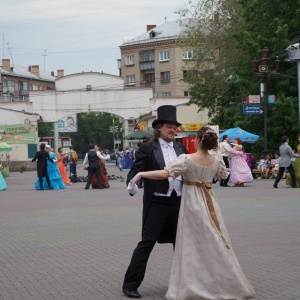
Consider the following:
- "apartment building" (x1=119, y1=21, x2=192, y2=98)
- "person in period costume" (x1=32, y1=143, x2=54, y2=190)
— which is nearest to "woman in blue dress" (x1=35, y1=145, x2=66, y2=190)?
"person in period costume" (x1=32, y1=143, x2=54, y2=190)

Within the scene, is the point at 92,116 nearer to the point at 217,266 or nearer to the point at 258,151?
the point at 258,151

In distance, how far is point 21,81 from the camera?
151875mm

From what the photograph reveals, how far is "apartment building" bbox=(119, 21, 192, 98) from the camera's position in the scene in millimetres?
119250

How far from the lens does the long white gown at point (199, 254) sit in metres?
8.18

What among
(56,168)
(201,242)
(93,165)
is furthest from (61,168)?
(201,242)

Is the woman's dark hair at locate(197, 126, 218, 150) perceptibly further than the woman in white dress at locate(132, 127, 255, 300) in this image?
Yes

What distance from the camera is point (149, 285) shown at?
9.50 metres

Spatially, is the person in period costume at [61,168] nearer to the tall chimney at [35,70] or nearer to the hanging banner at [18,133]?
the hanging banner at [18,133]

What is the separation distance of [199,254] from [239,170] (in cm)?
2228

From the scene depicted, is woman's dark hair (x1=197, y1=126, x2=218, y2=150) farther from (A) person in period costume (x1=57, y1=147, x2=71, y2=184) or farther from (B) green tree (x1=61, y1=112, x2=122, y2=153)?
(B) green tree (x1=61, y1=112, x2=122, y2=153)

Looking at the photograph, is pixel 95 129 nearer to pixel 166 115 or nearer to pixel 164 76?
pixel 164 76

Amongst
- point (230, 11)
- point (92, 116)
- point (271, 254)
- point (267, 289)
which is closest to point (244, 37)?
point (230, 11)

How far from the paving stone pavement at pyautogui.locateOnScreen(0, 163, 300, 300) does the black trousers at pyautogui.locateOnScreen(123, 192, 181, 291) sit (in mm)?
216

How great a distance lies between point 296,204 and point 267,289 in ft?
38.2
